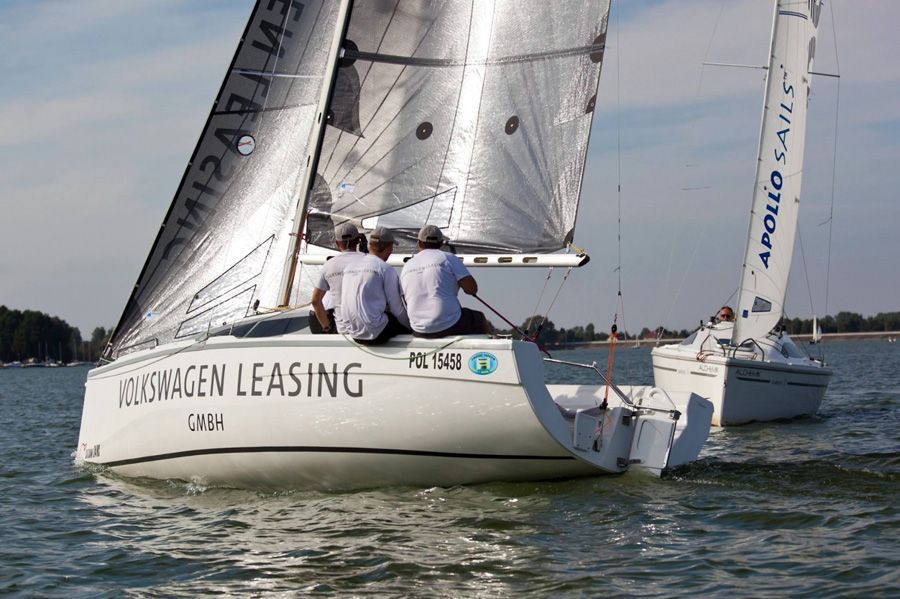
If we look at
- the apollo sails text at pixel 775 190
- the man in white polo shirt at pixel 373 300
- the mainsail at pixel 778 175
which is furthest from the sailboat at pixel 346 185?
the apollo sails text at pixel 775 190

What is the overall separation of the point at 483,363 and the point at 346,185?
3.83m

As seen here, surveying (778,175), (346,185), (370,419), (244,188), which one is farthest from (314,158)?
(778,175)

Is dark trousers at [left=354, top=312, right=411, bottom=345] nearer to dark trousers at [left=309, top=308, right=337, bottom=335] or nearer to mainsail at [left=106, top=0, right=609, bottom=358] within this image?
dark trousers at [left=309, top=308, right=337, bottom=335]

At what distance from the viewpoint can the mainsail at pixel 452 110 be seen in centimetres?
1132

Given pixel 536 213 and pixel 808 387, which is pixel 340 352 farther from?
pixel 808 387

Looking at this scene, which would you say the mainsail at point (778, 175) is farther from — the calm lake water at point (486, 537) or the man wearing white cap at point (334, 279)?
the man wearing white cap at point (334, 279)

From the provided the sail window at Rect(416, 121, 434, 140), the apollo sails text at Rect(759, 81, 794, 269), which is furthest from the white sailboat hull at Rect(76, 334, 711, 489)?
the apollo sails text at Rect(759, 81, 794, 269)

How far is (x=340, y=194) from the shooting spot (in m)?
11.7

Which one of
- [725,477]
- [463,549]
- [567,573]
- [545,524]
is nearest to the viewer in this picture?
[567,573]

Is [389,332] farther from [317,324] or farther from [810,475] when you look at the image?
[810,475]

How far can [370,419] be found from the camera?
8.87 m

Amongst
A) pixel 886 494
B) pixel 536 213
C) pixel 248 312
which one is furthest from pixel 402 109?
pixel 886 494

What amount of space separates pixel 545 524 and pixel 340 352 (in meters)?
2.20

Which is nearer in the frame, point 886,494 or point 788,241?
point 886,494
